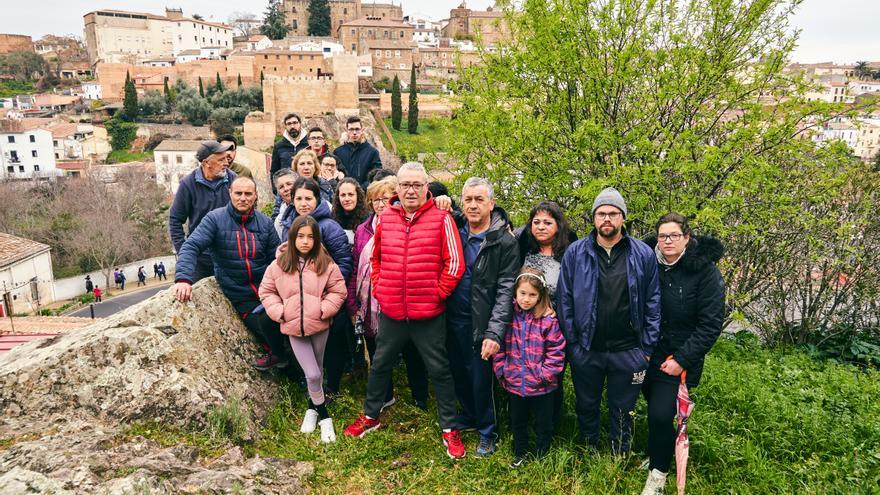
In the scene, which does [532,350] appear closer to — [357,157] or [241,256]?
[241,256]

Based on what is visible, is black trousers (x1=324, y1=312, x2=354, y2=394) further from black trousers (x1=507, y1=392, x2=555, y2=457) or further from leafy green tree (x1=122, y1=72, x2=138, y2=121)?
leafy green tree (x1=122, y1=72, x2=138, y2=121)

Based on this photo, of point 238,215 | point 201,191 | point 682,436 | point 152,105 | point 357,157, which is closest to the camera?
point 682,436

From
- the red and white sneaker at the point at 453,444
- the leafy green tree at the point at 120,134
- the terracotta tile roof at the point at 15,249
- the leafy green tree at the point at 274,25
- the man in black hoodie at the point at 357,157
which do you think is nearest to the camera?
the red and white sneaker at the point at 453,444

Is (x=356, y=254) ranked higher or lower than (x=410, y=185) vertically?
lower

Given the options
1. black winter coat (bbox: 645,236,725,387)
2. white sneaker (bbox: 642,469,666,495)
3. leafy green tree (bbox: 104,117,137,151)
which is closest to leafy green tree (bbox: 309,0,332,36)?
leafy green tree (bbox: 104,117,137,151)

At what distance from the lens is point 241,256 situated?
4.46 meters

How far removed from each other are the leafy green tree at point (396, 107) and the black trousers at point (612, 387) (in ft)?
172

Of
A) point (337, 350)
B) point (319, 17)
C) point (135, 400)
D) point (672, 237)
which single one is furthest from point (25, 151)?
point (672, 237)

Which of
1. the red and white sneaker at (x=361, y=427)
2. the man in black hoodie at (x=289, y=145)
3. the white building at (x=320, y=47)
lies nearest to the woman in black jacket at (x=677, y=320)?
the red and white sneaker at (x=361, y=427)

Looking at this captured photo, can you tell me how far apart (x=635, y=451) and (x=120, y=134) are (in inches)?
2363

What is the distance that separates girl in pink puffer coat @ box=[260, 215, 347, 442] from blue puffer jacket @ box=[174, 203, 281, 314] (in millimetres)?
415

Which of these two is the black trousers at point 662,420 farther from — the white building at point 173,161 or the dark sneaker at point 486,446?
the white building at point 173,161

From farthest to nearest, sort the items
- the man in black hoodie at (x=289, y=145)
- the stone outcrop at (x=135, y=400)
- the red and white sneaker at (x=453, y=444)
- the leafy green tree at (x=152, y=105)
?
1. the leafy green tree at (x=152, y=105)
2. the man in black hoodie at (x=289, y=145)
3. the red and white sneaker at (x=453, y=444)
4. the stone outcrop at (x=135, y=400)

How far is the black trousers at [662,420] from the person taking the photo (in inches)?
139
